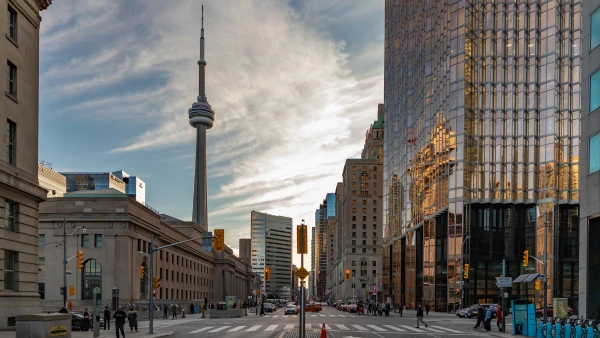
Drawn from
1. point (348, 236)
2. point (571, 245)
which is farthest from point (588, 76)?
point (348, 236)

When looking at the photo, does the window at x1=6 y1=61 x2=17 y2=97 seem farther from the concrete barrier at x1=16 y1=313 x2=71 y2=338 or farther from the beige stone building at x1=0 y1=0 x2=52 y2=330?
the concrete barrier at x1=16 y1=313 x2=71 y2=338

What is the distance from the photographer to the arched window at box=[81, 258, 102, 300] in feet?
230

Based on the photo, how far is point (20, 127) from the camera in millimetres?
31875

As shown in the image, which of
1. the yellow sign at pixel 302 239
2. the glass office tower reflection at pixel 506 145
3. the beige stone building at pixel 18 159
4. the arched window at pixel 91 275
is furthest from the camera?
the glass office tower reflection at pixel 506 145

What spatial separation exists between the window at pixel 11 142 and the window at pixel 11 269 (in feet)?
15.5

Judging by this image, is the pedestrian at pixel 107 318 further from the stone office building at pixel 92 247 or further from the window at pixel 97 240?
the window at pixel 97 240

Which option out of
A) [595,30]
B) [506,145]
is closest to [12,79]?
[595,30]

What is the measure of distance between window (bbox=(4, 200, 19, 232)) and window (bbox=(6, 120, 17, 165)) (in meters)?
2.19

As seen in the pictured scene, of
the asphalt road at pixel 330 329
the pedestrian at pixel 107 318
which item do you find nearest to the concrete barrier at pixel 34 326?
the asphalt road at pixel 330 329

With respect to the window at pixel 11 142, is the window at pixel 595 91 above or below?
above

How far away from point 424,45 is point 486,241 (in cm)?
3541

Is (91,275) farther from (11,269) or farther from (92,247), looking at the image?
(11,269)

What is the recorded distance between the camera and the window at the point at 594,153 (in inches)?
1272

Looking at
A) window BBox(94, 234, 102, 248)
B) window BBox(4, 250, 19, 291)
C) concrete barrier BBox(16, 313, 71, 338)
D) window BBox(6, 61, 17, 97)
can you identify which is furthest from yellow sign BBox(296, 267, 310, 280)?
window BBox(94, 234, 102, 248)
